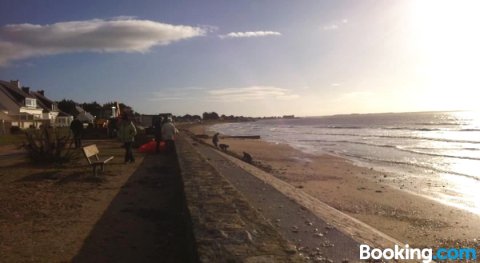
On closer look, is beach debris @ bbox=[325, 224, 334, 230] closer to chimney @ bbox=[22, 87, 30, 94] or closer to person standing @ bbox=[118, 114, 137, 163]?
person standing @ bbox=[118, 114, 137, 163]

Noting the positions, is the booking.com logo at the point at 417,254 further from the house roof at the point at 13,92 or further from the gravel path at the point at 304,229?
the house roof at the point at 13,92

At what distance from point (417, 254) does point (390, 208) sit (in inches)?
189

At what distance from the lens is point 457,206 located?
453 inches

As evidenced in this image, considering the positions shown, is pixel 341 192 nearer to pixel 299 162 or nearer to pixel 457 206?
pixel 457 206

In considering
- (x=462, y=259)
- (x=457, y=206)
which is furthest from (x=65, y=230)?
(x=457, y=206)

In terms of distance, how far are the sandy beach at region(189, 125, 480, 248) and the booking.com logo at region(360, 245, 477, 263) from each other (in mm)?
420

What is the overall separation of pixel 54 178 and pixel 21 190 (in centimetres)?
159

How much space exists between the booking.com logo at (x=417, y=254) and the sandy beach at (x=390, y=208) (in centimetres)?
42

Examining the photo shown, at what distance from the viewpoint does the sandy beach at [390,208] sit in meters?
8.28

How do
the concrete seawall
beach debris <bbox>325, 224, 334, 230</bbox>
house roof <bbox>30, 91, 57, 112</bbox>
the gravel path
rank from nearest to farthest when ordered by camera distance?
the concrete seawall < the gravel path < beach debris <bbox>325, 224, 334, 230</bbox> < house roof <bbox>30, 91, 57, 112</bbox>

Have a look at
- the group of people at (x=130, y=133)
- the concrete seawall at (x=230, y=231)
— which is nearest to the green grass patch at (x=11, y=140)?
the group of people at (x=130, y=133)

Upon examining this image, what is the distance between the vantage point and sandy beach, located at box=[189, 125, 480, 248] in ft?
27.2

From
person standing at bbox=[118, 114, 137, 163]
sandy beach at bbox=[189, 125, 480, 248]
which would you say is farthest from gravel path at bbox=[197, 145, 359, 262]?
person standing at bbox=[118, 114, 137, 163]

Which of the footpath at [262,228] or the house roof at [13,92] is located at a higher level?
the house roof at [13,92]
